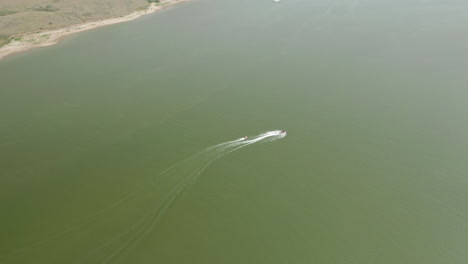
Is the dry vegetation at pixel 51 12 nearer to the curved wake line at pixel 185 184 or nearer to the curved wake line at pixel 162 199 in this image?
the curved wake line at pixel 162 199

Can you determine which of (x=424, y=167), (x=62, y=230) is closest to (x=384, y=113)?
(x=424, y=167)

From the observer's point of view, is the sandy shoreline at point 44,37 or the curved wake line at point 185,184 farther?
the sandy shoreline at point 44,37

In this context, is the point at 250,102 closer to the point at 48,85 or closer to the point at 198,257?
the point at 198,257

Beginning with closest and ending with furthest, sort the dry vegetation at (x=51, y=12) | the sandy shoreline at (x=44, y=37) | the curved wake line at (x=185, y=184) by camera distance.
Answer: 1. the curved wake line at (x=185, y=184)
2. the sandy shoreline at (x=44, y=37)
3. the dry vegetation at (x=51, y=12)

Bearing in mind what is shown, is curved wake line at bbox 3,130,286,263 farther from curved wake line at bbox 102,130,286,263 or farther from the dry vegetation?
the dry vegetation

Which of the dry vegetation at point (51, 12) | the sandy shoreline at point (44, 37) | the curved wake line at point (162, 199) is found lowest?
the curved wake line at point (162, 199)

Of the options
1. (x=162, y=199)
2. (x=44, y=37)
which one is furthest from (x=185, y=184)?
(x=44, y=37)

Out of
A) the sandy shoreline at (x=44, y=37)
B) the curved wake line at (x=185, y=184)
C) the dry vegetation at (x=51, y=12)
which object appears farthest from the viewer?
the dry vegetation at (x=51, y=12)

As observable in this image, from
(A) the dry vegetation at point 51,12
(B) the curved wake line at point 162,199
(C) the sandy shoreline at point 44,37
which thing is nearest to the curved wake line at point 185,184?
(B) the curved wake line at point 162,199
